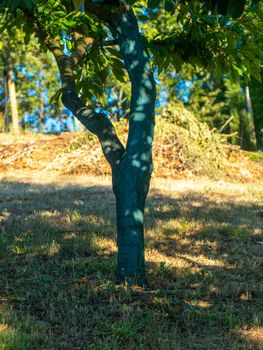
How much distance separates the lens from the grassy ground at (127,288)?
147 inches

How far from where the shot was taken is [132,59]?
4.69m

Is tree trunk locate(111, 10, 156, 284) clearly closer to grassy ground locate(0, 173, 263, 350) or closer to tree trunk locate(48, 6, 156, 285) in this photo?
tree trunk locate(48, 6, 156, 285)

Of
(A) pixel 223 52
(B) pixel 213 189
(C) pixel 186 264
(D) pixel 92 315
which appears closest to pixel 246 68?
(A) pixel 223 52

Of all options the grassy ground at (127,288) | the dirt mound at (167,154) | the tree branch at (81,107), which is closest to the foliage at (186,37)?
the tree branch at (81,107)

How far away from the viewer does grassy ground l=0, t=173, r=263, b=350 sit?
373 centimetres

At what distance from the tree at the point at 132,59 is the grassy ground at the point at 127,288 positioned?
22.2 inches

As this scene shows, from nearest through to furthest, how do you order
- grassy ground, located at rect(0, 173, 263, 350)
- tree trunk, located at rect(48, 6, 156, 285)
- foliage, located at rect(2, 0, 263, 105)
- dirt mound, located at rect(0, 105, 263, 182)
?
grassy ground, located at rect(0, 173, 263, 350) < tree trunk, located at rect(48, 6, 156, 285) < foliage, located at rect(2, 0, 263, 105) < dirt mound, located at rect(0, 105, 263, 182)

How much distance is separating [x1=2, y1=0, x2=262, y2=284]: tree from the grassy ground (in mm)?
565

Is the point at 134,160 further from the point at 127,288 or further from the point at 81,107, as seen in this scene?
the point at 127,288

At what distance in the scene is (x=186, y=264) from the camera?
18.6 feet

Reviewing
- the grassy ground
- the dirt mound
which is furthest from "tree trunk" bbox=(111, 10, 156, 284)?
the dirt mound

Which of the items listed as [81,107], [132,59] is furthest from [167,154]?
[132,59]

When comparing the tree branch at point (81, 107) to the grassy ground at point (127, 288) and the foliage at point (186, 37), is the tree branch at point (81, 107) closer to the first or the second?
the foliage at point (186, 37)

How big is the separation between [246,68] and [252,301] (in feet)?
7.91
